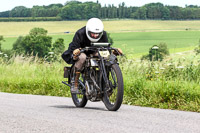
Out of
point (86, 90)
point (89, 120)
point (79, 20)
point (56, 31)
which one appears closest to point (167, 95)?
point (86, 90)

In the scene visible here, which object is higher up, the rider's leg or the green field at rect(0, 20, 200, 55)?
the rider's leg

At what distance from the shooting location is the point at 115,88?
6.77m

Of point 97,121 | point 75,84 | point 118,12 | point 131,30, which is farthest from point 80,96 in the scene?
point 118,12

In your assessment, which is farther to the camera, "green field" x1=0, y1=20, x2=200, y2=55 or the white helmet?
"green field" x1=0, y1=20, x2=200, y2=55

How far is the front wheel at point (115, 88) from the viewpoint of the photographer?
6.52 meters

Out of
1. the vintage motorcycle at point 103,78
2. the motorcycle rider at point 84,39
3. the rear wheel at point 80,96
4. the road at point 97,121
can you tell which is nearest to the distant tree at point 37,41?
the rear wheel at point 80,96

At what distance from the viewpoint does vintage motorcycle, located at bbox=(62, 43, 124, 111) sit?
6656 mm

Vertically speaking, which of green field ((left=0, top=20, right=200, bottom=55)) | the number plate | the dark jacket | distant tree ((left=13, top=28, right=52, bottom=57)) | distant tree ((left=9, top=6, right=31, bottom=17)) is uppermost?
the dark jacket

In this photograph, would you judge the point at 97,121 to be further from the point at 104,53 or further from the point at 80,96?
the point at 80,96

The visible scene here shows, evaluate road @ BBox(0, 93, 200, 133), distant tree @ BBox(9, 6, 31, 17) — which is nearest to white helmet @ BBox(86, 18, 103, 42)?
road @ BBox(0, 93, 200, 133)

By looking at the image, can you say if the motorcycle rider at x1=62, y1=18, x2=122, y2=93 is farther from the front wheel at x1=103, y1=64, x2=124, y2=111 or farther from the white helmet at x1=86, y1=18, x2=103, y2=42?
the front wheel at x1=103, y1=64, x2=124, y2=111

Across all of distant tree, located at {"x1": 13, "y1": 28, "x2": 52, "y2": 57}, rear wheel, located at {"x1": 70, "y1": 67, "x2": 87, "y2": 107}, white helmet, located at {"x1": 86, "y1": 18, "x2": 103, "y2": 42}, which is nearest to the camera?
white helmet, located at {"x1": 86, "y1": 18, "x2": 103, "y2": 42}

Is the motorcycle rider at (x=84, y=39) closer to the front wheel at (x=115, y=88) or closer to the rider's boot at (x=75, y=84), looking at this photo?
the rider's boot at (x=75, y=84)

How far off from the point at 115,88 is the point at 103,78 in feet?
0.93
